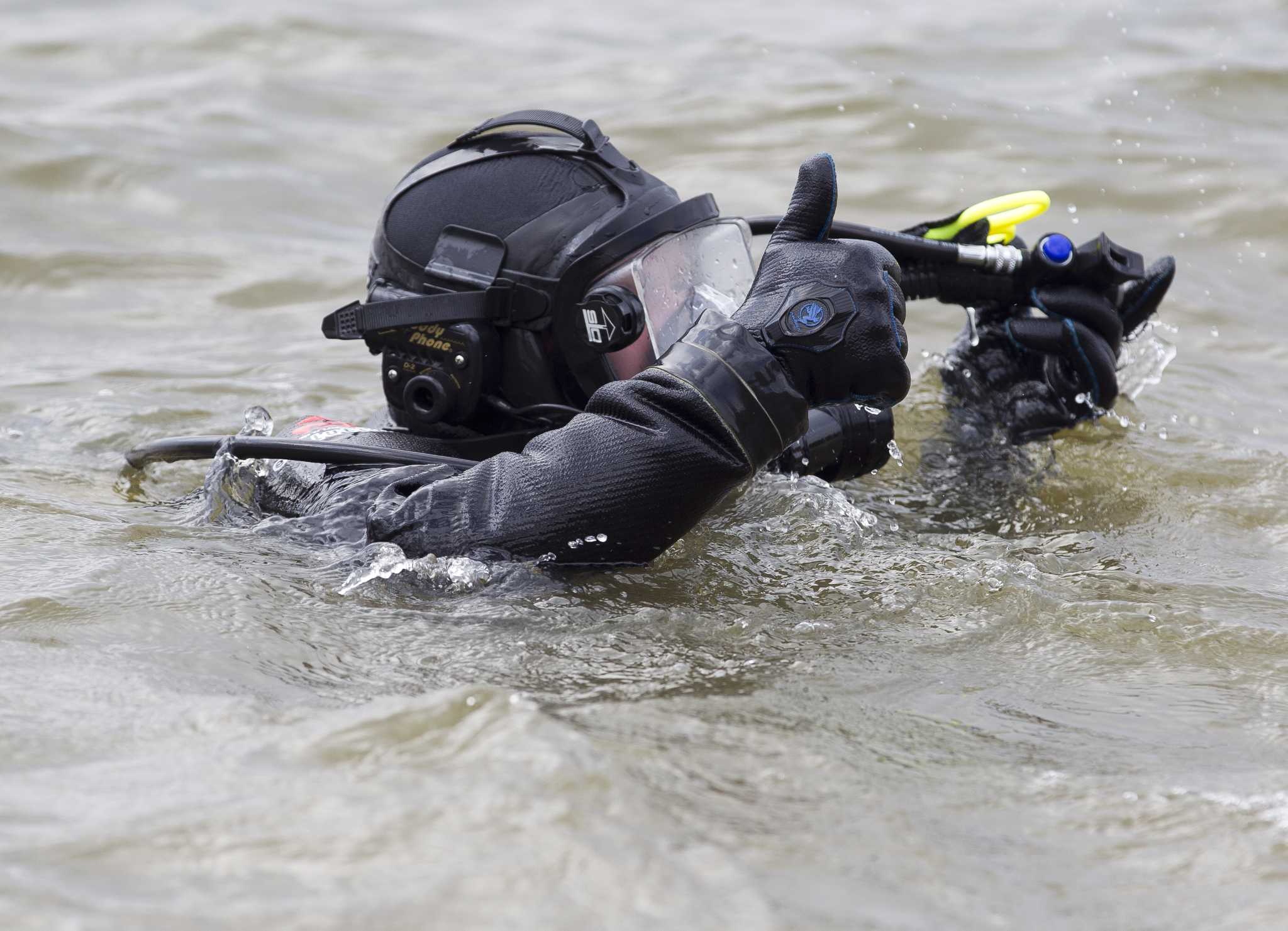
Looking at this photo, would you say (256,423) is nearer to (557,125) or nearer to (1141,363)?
(557,125)

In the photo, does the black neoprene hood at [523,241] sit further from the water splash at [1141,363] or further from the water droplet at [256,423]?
the water splash at [1141,363]

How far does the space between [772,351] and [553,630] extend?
56 centimetres

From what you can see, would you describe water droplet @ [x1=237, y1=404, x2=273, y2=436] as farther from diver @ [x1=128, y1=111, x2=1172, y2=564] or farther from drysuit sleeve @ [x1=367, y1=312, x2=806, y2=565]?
drysuit sleeve @ [x1=367, y1=312, x2=806, y2=565]

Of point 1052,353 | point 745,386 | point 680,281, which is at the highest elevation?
point 680,281

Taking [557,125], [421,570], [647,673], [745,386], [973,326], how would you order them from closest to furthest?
[647,673] → [745,386] → [421,570] → [557,125] → [973,326]

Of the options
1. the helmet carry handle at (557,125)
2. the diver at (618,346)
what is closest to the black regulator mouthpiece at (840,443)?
the diver at (618,346)

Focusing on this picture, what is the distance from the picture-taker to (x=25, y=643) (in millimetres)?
2039

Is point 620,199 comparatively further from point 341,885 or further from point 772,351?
point 341,885

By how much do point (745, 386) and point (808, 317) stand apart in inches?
6.1

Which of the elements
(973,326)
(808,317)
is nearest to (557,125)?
(808,317)

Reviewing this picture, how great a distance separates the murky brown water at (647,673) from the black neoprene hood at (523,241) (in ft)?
1.51

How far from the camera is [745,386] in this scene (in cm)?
210

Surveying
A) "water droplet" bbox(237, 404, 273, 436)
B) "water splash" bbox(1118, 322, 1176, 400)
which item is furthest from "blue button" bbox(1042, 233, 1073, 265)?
"water droplet" bbox(237, 404, 273, 436)

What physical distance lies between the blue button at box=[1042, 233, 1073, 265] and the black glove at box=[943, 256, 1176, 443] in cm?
9
